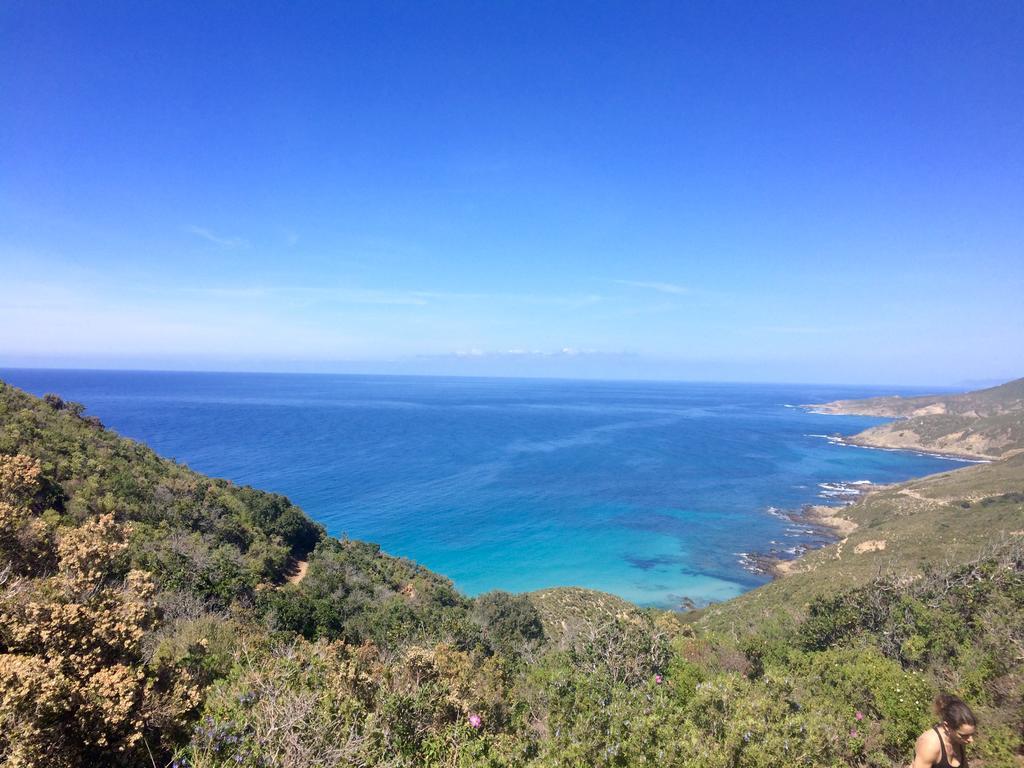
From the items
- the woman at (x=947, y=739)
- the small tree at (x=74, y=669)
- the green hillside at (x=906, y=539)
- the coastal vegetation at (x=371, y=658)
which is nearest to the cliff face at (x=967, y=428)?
the green hillside at (x=906, y=539)

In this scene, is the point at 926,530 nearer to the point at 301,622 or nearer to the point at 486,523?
the point at 486,523

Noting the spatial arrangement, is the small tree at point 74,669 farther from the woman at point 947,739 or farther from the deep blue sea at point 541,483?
the deep blue sea at point 541,483

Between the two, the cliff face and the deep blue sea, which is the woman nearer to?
the deep blue sea

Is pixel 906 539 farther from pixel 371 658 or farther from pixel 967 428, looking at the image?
pixel 967 428

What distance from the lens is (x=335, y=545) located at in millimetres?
29234

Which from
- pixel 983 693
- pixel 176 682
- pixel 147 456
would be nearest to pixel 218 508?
pixel 147 456

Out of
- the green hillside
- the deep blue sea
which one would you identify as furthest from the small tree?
the deep blue sea

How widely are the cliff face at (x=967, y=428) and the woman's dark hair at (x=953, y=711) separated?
103242mm

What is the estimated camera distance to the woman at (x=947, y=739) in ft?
16.0

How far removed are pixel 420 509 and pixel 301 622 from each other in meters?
32.5

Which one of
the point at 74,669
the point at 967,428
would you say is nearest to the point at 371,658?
the point at 74,669

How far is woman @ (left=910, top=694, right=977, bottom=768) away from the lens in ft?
16.0

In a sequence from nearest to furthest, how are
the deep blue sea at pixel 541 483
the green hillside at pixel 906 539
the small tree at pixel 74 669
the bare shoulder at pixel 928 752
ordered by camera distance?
the small tree at pixel 74 669 < the bare shoulder at pixel 928 752 < the green hillside at pixel 906 539 < the deep blue sea at pixel 541 483

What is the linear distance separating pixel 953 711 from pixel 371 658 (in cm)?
1132
